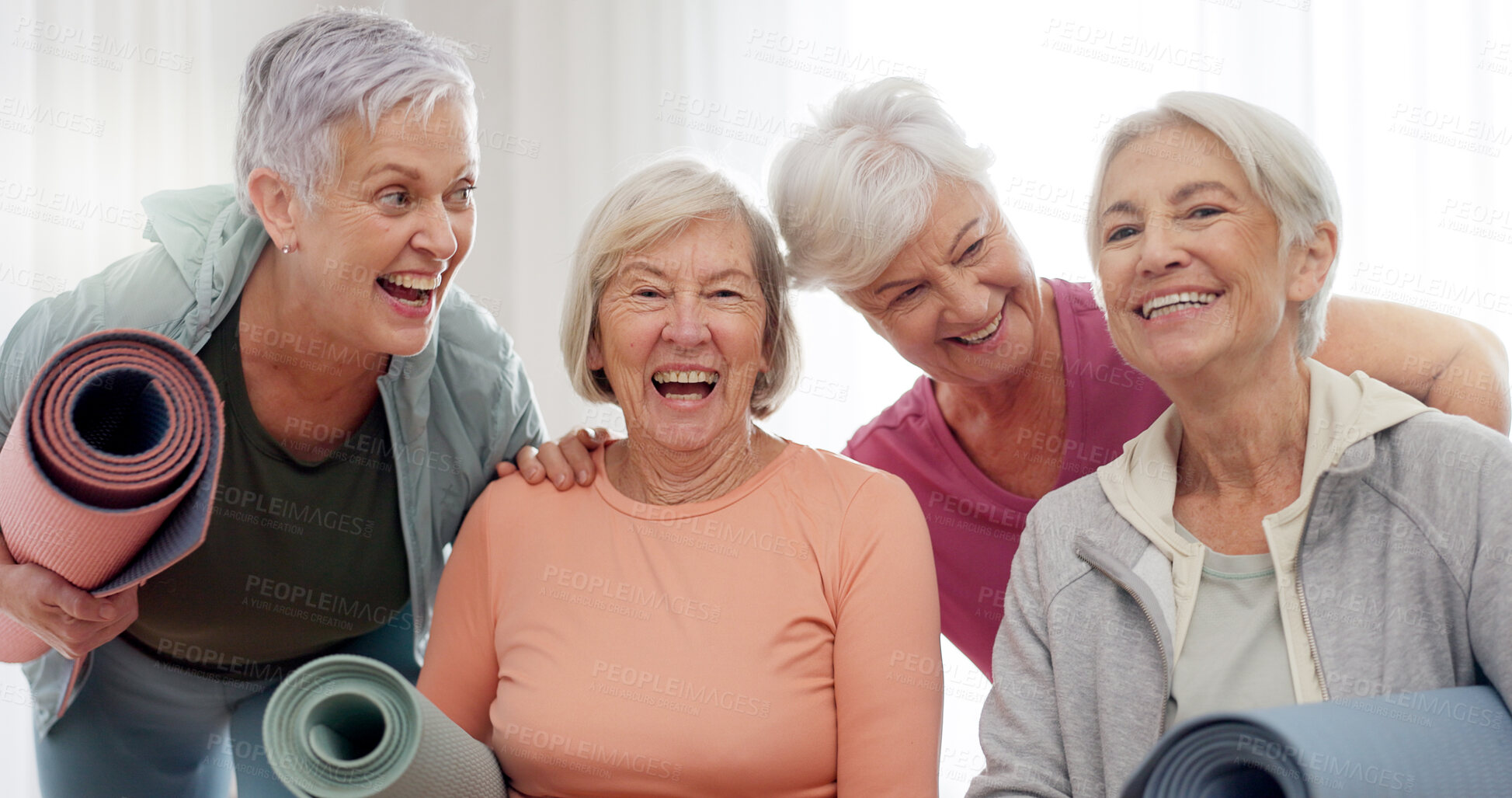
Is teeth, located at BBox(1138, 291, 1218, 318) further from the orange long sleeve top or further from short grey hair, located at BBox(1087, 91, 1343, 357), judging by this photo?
the orange long sleeve top

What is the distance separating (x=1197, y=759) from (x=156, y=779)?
1.67 meters

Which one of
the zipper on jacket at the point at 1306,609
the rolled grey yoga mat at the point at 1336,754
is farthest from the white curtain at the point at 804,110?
the rolled grey yoga mat at the point at 1336,754

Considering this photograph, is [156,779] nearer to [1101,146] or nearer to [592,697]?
[592,697]

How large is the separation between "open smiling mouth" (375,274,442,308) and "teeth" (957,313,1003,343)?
80 centimetres

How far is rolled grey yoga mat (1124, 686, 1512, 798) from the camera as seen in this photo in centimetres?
90

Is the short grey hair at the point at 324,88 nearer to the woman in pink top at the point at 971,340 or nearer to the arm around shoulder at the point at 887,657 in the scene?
the woman in pink top at the point at 971,340

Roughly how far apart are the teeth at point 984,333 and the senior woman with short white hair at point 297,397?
720 millimetres

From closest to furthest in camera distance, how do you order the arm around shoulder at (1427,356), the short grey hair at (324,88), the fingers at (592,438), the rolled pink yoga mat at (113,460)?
the rolled pink yoga mat at (113,460) → the short grey hair at (324,88) → the arm around shoulder at (1427,356) → the fingers at (592,438)

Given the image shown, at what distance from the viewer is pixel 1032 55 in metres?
2.74

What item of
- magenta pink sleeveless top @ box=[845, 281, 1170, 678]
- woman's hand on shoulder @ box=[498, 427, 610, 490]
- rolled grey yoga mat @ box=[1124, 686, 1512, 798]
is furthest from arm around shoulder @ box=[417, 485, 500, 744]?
rolled grey yoga mat @ box=[1124, 686, 1512, 798]

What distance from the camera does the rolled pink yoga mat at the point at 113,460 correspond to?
1179 mm

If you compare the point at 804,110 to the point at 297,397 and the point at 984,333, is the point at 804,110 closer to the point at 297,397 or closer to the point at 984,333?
the point at 984,333

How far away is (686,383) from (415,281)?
0.41m

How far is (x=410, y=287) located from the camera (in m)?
1.59
